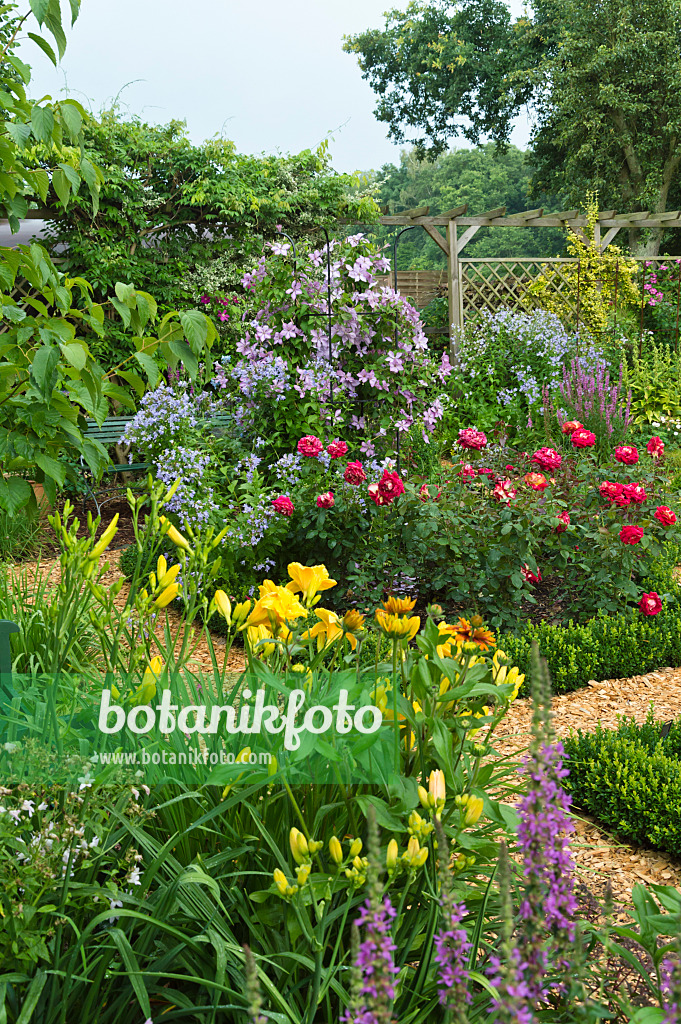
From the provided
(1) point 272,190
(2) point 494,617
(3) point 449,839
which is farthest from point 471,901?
(1) point 272,190

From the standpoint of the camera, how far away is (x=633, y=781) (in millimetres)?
2330

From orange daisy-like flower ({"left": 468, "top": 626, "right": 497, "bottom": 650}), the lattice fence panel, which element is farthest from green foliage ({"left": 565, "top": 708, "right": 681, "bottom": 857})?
the lattice fence panel

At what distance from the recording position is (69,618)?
63.9 inches

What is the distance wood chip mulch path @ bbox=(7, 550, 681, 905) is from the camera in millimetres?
2193

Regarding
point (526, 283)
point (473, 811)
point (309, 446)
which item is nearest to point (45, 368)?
point (473, 811)

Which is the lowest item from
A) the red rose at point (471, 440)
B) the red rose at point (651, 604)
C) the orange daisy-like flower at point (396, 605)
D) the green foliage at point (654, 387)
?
the red rose at point (651, 604)

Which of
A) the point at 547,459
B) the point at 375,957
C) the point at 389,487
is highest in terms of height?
the point at 547,459

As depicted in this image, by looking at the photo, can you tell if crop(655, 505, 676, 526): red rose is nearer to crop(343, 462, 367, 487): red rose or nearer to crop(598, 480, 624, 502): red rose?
crop(598, 480, 624, 502): red rose

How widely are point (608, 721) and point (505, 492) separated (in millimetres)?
1154

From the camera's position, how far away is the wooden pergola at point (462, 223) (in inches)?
362

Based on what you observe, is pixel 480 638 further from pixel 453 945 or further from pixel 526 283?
pixel 526 283

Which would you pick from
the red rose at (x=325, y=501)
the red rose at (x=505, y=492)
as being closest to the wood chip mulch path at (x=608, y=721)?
the red rose at (x=325, y=501)

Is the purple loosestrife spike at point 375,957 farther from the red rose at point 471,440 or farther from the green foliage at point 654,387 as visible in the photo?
the green foliage at point 654,387

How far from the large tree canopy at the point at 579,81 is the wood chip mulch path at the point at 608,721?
14051mm
